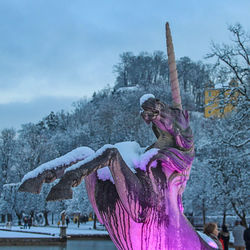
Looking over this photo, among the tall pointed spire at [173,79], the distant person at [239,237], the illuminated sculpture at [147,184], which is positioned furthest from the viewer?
the distant person at [239,237]

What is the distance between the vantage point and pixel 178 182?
3.46 meters

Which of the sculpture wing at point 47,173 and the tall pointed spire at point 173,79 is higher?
the tall pointed spire at point 173,79

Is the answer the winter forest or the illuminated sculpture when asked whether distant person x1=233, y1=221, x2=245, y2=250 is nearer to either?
the winter forest

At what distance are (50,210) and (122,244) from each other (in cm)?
3903

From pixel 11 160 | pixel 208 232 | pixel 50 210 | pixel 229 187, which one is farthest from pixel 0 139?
pixel 208 232

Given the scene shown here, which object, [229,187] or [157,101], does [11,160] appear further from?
[157,101]

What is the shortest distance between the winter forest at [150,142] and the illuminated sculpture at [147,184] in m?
1.05

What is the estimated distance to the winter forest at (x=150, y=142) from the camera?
Result: 19.8 m

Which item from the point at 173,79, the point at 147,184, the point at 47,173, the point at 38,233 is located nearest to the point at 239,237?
the point at 173,79

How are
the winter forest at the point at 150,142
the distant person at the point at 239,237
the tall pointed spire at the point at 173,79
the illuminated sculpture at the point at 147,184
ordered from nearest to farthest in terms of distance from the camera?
the illuminated sculpture at the point at 147,184 → the tall pointed spire at the point at 173,79 → the distant person at the point at 239,237 → the winter forest at the point at 150,142

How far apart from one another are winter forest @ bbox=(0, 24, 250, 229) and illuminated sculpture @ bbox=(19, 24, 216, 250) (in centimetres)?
105

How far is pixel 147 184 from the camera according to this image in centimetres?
322

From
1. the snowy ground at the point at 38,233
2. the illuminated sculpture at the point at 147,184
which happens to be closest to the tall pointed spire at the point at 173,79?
the illuminated sculpture at the point at 147,184

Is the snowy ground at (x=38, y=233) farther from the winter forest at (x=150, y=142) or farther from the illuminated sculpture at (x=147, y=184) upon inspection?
the illuminated sculpture at (x=147, y=184)
